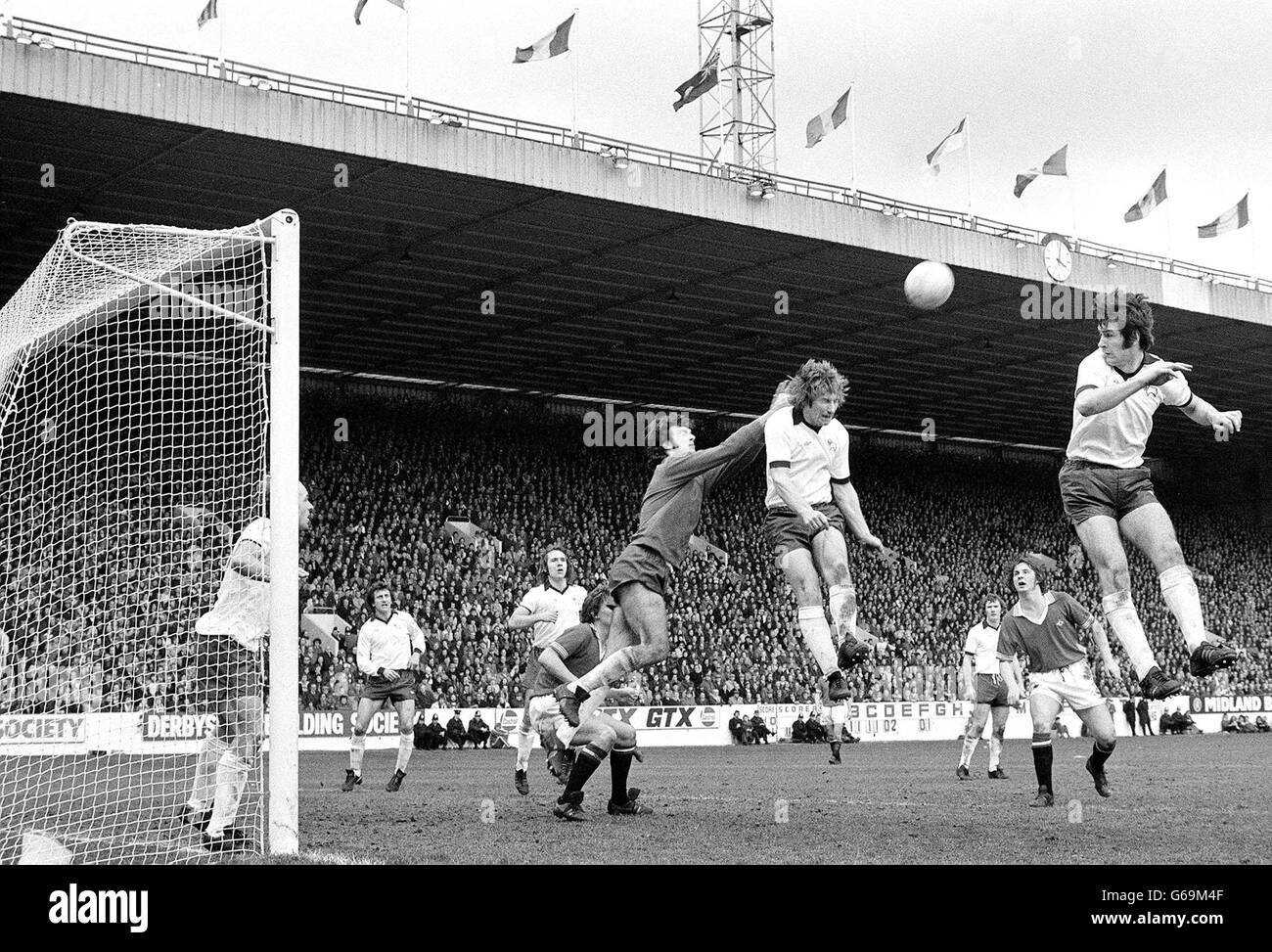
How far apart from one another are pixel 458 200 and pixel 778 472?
18.1 metres

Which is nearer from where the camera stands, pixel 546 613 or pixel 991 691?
pixel 546 613

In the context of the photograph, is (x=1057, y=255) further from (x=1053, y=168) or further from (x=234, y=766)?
(x=234, y=766)

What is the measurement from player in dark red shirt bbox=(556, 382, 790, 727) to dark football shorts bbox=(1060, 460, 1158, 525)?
2166 millimetres

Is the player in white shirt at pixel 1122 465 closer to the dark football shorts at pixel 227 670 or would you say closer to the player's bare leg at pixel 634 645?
the player's bare leg at pixel 634 645

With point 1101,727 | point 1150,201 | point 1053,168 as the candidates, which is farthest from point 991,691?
point 1150,201

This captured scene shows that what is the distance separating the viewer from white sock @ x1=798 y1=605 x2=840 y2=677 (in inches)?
396

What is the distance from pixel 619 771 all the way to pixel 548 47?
1970 cm

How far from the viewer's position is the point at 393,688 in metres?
15.8

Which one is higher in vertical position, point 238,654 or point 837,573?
point 837,573
